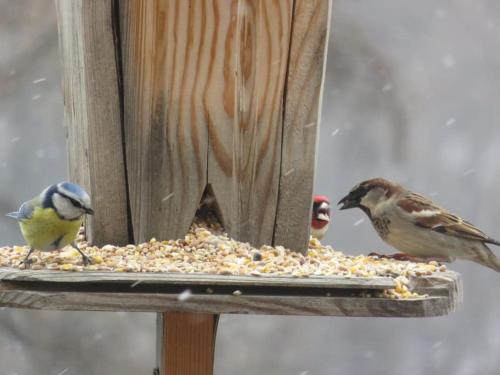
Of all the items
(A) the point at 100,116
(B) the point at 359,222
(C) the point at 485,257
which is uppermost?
(A) the point at 100,116

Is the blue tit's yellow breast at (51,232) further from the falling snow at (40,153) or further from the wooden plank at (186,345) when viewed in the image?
the falling snow at (40,153)

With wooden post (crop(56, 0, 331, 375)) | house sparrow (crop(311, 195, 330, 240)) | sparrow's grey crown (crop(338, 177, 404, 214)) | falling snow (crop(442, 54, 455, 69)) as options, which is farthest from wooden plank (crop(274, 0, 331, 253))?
falling snow (crop(442, 54, 455, 69))

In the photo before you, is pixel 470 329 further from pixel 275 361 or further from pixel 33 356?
pixel 33 356

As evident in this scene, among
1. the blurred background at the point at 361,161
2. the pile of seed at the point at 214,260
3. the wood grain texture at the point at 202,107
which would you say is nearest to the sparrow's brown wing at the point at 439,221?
the pile of seed at the point at 214,260

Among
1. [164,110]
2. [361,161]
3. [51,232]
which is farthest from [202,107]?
[361,161]

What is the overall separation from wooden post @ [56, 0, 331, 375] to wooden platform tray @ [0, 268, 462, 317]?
797 mm

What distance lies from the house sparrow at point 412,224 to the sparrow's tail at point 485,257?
0.05m

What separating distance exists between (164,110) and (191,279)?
96 cm

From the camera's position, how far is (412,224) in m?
5.41

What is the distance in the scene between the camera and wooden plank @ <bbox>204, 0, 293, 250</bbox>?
13.3 ft

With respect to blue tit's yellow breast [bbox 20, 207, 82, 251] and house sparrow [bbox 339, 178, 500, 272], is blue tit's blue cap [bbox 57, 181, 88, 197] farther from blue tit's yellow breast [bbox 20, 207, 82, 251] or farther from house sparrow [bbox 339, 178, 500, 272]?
house sparrow [bbox 339, 178, 500, 272]

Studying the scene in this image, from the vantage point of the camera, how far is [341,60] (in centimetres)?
774

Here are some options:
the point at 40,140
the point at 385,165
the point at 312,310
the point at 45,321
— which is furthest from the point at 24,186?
the point at 312,310

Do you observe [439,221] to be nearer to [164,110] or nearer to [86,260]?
[164,110]
